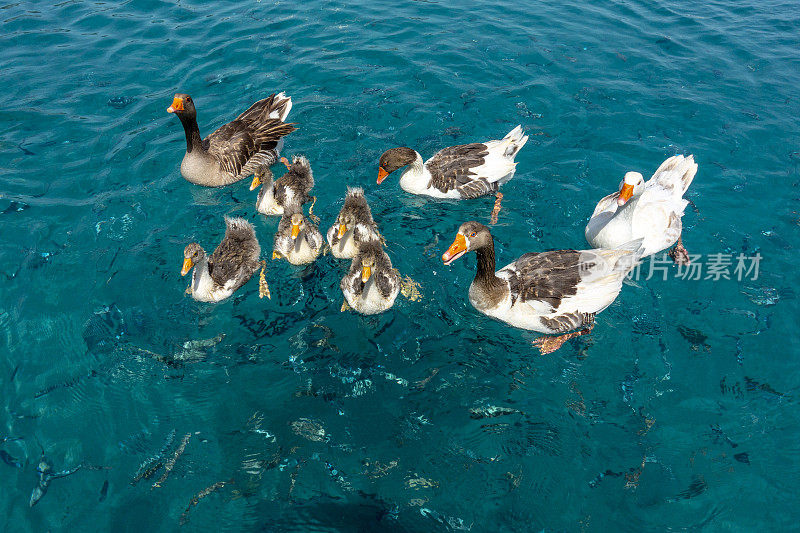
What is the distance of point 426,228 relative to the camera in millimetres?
10961

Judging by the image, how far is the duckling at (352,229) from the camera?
31.5 feet

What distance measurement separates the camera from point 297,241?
948 centimetres

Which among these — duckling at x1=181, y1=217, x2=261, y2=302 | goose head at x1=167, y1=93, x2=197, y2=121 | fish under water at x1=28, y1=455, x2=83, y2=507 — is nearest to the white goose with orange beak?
duckling at x1=181, y1=217, x2=261, y2=302

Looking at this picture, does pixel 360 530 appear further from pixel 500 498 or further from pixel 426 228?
pixel 426 228

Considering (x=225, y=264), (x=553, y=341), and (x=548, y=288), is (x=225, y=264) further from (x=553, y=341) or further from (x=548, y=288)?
(x=553, y=341)

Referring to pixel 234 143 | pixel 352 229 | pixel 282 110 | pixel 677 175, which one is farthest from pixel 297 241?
pixel 677 175

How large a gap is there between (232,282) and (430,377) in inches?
164

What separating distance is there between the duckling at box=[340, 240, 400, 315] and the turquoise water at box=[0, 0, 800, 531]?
0.39 m

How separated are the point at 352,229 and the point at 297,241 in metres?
1.11

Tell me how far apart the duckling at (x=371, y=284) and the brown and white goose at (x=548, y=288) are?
3.81 feet

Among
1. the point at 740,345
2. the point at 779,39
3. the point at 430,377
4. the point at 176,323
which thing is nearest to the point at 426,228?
the point at 430,377

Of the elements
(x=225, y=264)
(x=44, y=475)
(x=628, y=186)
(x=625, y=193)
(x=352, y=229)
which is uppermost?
(x=628, y=186)

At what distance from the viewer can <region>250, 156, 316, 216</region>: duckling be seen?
1065 cm

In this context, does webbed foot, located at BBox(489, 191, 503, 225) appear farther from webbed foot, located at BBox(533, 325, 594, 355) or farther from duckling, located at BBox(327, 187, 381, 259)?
webbed foot, located at BBox(533, 325, 594, 355)
